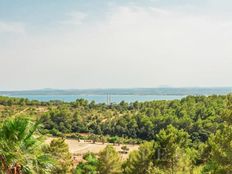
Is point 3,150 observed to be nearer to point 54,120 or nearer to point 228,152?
point 228,152

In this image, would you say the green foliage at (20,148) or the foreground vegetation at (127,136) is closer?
the green foliage at (20,148)

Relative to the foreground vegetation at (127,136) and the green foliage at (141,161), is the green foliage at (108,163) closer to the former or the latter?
the foreground vegetation at (127,136)

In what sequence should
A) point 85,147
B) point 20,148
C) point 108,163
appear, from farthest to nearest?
point 85,147 < point 108,163 < point 20,148

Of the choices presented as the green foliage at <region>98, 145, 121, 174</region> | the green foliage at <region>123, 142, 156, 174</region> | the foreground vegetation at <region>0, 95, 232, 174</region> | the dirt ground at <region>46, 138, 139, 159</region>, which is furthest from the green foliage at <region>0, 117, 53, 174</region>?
the dirt ground at <region>46, 138, 139, 159</region>

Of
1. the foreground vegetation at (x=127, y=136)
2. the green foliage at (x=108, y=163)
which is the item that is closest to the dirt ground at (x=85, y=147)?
the foreground vegetation at (x=127, y=136)

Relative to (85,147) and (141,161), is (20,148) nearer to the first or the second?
(141,161)

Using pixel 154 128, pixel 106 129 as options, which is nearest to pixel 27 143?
pixel 154 128

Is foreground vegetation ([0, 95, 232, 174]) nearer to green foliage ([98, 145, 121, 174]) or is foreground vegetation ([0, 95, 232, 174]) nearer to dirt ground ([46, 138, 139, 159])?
green foliage ([98, 145, 121, 174])

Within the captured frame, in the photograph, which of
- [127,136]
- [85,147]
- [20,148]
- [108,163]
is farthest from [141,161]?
[127,136]
